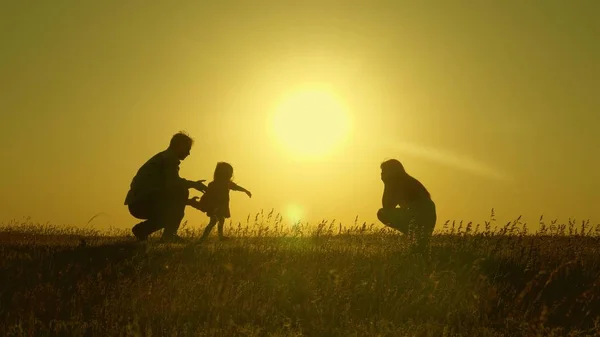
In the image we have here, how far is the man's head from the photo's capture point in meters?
12.1

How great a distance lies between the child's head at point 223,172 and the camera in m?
13.9

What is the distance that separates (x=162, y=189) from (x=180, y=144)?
90cm

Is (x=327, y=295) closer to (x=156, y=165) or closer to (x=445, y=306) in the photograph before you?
(x=445, y=306)

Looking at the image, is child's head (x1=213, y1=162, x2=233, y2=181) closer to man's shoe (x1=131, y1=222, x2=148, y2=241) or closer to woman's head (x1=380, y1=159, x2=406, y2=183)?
man's shoe (x1=131, y1=222, x2=148, y2=241)

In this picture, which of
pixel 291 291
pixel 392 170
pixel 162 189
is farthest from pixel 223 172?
pixel 291 291

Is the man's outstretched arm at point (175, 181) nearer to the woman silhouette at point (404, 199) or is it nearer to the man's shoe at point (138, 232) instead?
the man's shoe at point (138, 232)

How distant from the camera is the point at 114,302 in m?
7.44

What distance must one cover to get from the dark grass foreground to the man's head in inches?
75.8

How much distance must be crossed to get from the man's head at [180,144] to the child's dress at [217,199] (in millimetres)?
1738

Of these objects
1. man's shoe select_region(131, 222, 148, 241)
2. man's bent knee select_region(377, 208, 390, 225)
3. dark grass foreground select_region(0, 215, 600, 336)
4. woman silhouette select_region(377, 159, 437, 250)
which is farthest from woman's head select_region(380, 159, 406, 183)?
man's shoe select_region(131, 222, 148, 241)

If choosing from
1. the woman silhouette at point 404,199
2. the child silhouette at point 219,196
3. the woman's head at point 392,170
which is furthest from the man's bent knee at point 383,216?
the child silhouette at point 219,196

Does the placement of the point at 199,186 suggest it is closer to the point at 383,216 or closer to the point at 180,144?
the point at 180,144

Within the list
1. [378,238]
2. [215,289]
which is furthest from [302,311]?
[378,238]

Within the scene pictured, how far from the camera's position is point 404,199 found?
1212 centimetres
